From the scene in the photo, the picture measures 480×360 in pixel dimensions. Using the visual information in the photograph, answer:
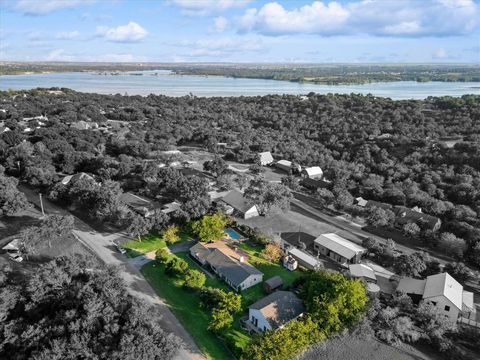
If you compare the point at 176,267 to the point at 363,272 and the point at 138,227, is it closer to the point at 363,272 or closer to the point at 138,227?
the point at 138,227

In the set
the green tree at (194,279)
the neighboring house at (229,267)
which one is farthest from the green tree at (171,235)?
the green tree at (194,279)

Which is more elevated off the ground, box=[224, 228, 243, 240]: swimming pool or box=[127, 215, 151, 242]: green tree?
box=[127, 215, 151, 242]: green tree

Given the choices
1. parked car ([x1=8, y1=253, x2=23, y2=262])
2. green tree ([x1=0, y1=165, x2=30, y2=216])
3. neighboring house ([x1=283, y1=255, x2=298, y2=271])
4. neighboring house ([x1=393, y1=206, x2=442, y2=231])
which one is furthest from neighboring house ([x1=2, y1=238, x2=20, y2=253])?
neighboring house ([x1=393, y1=206, x2=442, y2=231])

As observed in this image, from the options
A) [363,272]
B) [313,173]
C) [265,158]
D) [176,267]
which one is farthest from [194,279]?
[265,158]

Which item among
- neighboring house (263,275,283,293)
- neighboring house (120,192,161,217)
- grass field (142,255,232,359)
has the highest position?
neighboring house (120,192,161,217)

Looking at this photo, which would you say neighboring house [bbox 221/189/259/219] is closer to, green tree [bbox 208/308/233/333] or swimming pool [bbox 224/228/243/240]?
swimming pool [bbox 224/228/243/240]

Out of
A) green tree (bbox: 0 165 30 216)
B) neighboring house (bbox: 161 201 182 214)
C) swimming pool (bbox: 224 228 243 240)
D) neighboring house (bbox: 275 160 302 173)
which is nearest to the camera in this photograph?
swimming pool (bbox: 224 228 243 240)

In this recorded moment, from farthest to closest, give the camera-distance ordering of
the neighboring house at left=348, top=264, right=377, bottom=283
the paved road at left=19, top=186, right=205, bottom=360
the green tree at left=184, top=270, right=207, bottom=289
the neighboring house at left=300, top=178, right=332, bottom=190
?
the neighboring house at left=300, top=178, right=332, bottom=190 < the neighboring house at left=348, top=264, right=377, bottom=283 < the green tree at left=184, top=270, right=207, bottom=289 < the paved road at left=19, top=186, right=205, bottom=360

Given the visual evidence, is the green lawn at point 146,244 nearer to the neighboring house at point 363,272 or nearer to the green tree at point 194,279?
the green tree at point 194,279

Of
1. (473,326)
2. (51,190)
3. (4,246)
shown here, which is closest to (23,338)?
(4,246)

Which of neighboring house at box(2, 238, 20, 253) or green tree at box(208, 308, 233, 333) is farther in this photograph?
neighboring house at box(2, 238, 20, 253)
